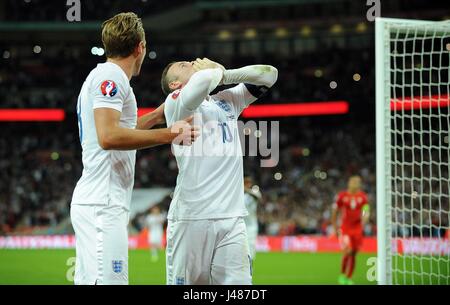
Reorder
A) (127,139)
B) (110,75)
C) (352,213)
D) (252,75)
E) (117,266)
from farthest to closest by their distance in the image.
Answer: (352,213)
(252,75)
(110,75)
(117,266)
(127,139)

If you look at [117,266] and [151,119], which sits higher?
[151,119]

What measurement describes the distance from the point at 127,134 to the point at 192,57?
3353 centimetres

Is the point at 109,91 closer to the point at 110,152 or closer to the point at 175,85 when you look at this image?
the point at 110,152

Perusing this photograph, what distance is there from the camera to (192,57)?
3719 centimetres

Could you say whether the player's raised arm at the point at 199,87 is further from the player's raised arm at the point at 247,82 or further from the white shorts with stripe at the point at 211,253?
the white shorts with stripe at the point at 211,253

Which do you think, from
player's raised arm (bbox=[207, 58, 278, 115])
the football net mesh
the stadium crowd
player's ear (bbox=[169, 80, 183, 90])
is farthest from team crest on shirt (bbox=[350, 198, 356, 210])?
the stadium crowd

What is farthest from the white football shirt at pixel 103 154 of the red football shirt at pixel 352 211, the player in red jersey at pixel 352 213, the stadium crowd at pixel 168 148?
the stadium crowd at pixel 168 148

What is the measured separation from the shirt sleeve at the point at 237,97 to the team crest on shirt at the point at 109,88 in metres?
1.04

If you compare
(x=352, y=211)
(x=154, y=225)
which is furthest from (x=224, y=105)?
(x=154, y=225)

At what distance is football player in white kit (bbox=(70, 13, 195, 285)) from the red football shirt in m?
9.38

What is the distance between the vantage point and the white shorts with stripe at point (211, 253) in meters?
4.66

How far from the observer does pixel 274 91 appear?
34.3m
